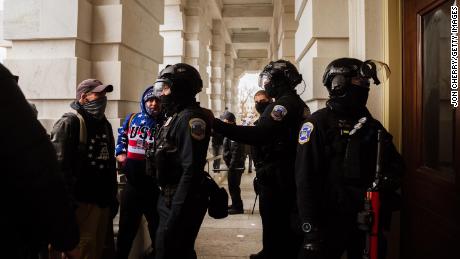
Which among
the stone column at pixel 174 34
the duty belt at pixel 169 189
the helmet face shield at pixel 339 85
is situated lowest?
the duty belt at pixel 169 189

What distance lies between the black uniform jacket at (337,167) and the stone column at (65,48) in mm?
2650

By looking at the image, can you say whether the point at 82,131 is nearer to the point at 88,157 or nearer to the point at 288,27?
the point at 88,157

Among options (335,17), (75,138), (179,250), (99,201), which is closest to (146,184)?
(99,201)

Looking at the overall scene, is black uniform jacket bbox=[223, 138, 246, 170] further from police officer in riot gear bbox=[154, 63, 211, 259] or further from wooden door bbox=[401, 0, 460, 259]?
police officer in riot gear bbox=[154, 63, 211, 259]

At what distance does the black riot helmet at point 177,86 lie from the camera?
98.8 inches

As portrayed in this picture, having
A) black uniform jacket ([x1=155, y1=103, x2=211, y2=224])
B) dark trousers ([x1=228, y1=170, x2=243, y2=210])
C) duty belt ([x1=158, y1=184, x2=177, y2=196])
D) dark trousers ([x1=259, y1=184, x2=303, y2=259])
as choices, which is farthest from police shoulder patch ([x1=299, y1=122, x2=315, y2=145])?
dark trousers ([x1=228, y1=170, x2=243, y2=210])

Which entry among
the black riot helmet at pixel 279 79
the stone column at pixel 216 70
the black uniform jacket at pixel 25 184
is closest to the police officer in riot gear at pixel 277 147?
the black riot helmet at pixel 279 79

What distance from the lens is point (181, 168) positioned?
2.33 meters

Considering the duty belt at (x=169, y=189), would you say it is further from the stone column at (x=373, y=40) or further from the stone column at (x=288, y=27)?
the stone column at (x=288, y=27)

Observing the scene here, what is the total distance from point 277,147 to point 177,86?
1075 millimetres

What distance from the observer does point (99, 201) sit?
109 inches

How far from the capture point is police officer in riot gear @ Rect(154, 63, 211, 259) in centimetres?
222

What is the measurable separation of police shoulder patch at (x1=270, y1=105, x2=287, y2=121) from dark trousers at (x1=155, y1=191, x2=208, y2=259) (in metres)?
0.98

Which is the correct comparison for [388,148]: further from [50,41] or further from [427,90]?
[50,41]
